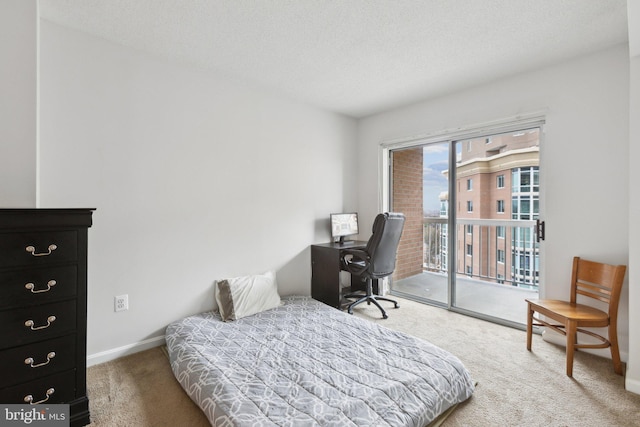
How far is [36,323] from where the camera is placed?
1479 millimetres

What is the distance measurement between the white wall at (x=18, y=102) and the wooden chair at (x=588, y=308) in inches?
140

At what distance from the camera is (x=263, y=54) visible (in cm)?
243

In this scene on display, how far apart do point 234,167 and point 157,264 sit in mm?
1118

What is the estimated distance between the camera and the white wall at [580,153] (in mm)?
2256

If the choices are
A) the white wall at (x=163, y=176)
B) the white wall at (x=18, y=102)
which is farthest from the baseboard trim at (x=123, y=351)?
the white wall at (x=18, y=102)

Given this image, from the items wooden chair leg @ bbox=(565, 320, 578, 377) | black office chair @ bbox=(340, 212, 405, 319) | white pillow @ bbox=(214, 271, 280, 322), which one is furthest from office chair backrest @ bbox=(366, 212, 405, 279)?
wooden chair leg @ bbox=(565, 320, 578, 377)

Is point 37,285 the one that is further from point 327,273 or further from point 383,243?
point 383,243

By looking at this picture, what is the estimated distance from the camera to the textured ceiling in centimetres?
187

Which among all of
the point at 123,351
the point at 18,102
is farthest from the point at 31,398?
the point at 18,102

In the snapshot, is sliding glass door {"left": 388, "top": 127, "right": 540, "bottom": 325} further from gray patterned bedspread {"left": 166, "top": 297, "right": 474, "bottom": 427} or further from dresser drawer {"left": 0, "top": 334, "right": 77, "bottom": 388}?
dresser drawer {"left": 0, "top": 334, "right": 77, "bottom": 388}

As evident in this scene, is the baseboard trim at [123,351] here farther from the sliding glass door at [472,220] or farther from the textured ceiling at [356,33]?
the sliding glass door at [472,220]

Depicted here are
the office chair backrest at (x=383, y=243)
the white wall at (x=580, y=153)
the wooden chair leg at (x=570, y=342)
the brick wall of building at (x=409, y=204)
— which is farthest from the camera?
the brick wall of building at (x=409, y=204)

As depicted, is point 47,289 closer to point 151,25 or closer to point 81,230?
point 81,230

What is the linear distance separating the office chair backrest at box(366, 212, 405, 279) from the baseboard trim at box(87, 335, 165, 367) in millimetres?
2046
